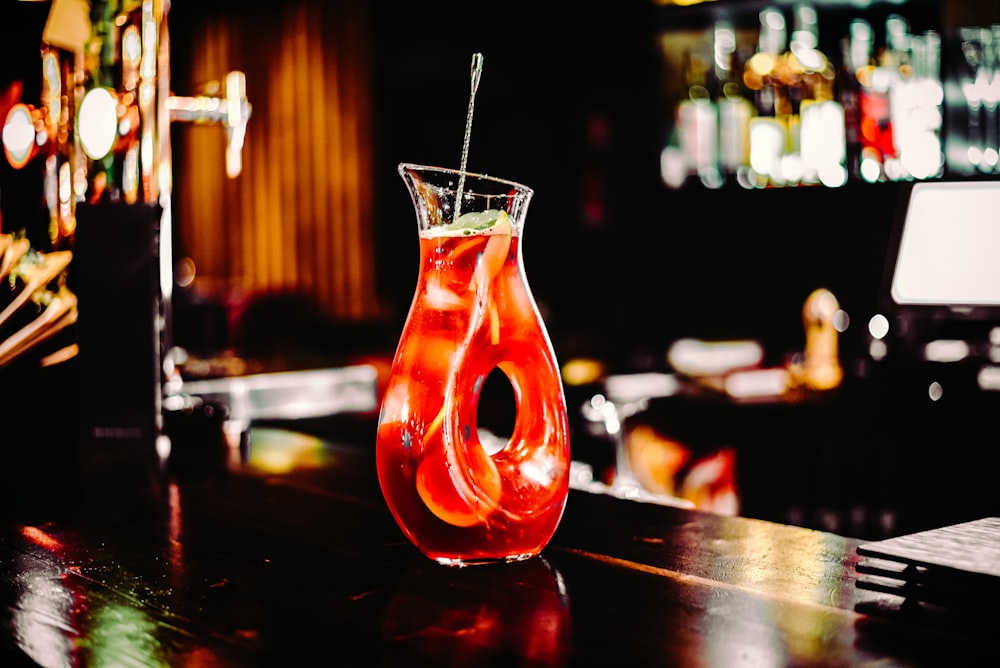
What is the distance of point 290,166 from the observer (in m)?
7.55

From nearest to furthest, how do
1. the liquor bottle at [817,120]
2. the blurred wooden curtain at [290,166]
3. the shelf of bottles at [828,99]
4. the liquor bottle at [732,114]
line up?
the shelf of bottles at [828,99], the liquor bottle at [817,120], the liquor bottle at [732,114], the blurred wooden curtain at [290,166]

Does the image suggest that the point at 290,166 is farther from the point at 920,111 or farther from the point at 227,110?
the point at 227,110

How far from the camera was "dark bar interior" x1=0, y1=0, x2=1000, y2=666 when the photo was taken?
0.72m

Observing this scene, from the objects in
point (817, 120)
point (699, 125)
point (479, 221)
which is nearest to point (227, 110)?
point (479, 221)

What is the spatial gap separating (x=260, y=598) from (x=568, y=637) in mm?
231

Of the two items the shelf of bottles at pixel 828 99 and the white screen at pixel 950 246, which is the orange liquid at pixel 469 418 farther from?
the shelf of bottles at pixel 828 99

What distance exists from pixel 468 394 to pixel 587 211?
15.9 feet

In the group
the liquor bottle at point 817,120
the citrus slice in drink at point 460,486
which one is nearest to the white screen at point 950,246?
the citrus slice in drink at point 460,486

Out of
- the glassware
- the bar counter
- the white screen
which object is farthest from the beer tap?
the white screen

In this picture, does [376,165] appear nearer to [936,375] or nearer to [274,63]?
[274,63]

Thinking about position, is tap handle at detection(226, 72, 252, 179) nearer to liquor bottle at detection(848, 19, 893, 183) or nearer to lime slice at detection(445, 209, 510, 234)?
lime slice at detection(445, 209, 510, 234)

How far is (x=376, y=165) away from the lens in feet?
22.8

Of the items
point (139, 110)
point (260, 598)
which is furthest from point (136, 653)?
point (139, 110)

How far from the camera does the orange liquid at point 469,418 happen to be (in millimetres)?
797
